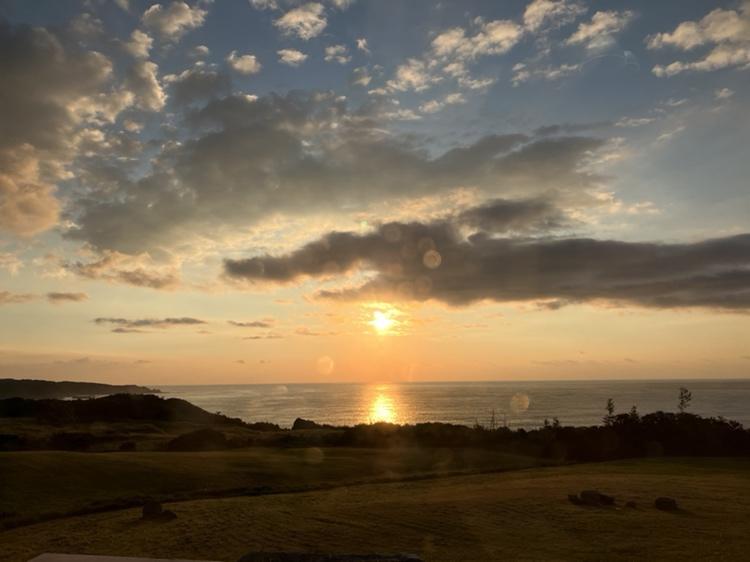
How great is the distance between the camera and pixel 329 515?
26.8 metres

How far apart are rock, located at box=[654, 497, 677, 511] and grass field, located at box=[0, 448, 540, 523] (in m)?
20.0

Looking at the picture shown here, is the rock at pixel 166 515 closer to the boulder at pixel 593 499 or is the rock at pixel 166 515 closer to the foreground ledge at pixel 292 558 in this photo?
the foreground ledge at pixel 292 558

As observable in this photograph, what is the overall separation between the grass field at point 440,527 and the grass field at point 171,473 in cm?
421

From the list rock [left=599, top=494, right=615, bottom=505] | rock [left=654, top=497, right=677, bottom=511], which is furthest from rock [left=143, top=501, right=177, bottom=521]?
rock [left=654, top=497, right=677, bottom=511]

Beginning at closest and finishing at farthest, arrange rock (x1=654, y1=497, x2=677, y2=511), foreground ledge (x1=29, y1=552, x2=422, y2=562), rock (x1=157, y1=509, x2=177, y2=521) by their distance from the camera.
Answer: foreground ledge (x1=29, y1=552, x2=422, y2=562), rock (x1=157, y1=509, x2=177, y2=521), rock (x1=654, y1=497, x2=677, y2=511)

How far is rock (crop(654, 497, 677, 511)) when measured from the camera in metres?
27.3

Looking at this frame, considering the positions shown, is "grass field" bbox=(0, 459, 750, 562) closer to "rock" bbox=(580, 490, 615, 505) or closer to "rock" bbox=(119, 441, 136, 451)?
"rock" bbox=(580, 490, 615, 505)

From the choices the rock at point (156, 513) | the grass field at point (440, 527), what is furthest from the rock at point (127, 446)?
the rock at point (156, 513)

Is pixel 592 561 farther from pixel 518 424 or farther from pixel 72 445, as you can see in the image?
pixel 518 424

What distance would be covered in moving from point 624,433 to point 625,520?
48.1 meters

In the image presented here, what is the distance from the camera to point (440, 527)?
2447 centimetres

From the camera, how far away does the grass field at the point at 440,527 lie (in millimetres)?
21219

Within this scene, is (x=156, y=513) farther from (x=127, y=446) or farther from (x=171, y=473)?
(x=127, y=446)

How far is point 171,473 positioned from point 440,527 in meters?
21.7
